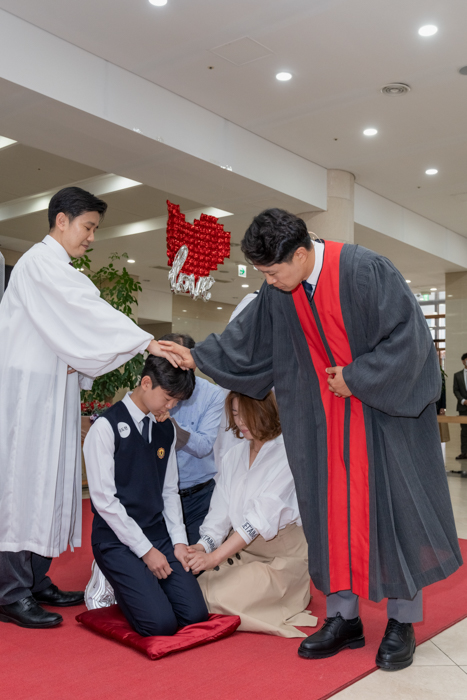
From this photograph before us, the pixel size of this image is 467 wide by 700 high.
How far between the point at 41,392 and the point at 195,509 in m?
1.02

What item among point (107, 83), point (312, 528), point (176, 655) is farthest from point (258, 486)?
point (107, 83)

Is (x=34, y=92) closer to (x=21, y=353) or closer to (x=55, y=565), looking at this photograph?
(x=21, y=353)

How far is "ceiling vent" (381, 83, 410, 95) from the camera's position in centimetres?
542

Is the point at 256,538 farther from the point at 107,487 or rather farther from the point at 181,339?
the point at 181,339

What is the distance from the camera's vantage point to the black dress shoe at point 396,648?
7.26ft

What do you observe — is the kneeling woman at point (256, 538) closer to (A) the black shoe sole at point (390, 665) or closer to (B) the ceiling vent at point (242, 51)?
(A) the black shoe sole at point (390, 665)

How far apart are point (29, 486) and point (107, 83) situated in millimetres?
3467

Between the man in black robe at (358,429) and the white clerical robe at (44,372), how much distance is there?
0.68 m

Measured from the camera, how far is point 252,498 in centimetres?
268

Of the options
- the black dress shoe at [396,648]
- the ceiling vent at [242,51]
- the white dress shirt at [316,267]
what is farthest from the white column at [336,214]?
the black dress shoe at [396,648]

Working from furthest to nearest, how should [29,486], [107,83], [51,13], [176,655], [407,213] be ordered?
[407,213] → [107,83] → [51,13] → [29,486] → [176,655]

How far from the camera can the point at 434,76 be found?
5285mm

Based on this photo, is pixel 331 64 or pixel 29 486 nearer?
pixel 29 486

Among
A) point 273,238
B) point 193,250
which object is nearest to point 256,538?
point 273,238
